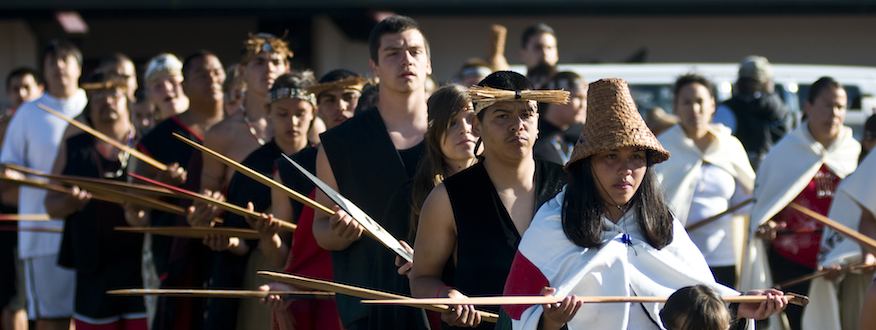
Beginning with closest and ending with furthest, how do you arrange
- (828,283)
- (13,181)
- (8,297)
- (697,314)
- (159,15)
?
1. (697,314)
2. (13,181)
3. (828,283)
4. (8,297)
5. (159,15)

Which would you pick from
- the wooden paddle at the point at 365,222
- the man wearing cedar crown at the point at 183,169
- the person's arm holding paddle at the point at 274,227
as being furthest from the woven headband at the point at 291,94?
the wooden paddle at the point at 365,222

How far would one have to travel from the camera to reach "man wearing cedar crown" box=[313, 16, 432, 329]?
6641 millimetres

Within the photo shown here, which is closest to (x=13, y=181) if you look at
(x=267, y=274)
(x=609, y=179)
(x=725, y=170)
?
(x=267, y=274)

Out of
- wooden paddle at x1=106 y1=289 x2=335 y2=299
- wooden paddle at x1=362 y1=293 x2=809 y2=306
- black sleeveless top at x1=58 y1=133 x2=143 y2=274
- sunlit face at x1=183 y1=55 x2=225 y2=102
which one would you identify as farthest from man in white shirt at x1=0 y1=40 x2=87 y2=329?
wooden paddle at x1=362 y1=293 x2=809 y2=306

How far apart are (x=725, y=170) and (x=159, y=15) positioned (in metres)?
10.3

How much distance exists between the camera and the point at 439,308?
17.7 feet

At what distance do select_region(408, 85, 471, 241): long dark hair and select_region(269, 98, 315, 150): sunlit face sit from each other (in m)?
1.51

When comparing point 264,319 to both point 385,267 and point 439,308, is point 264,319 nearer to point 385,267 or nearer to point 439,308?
point 385,267

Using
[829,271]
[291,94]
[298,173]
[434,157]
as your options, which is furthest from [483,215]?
[829,271]

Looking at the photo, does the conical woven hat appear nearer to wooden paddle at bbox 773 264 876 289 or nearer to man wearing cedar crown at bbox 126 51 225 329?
wooden paddle at bbox 773 264 876 289

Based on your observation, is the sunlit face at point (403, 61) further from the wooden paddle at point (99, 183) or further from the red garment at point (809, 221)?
the red garment at point (809, 221)

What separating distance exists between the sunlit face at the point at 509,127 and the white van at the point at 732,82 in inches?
284

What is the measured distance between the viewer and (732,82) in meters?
13.6

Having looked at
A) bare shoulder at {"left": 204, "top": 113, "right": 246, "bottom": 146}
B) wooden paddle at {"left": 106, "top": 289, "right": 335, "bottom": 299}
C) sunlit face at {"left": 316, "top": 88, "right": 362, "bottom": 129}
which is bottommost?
wooden paddle at {"left": 106, "top": 289, "right": 335, "bottom": 299}
